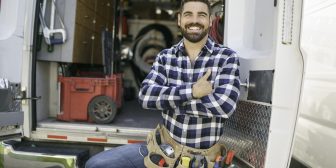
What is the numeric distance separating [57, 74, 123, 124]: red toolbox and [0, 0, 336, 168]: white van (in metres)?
0.10

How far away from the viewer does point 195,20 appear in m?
2.55

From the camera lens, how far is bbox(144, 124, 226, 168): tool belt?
7.96 feet

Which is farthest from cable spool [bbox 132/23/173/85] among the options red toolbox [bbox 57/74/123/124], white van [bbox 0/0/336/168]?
red toolbox [bbox 57/74/123/124]

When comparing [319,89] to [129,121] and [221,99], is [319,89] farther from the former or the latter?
[129,121]

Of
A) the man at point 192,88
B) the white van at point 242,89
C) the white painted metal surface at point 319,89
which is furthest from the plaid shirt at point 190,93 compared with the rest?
the white painted metal surface at point 319,89

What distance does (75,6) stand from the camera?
13.4 ft

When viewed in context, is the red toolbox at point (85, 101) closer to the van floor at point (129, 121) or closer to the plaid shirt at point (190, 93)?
the van floor at point (129, 121)

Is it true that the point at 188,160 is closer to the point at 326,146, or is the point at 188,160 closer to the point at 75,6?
the point at 326,146

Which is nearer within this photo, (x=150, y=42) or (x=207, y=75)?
(x=207, y=75)

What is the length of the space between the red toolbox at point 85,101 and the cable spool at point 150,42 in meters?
3.08

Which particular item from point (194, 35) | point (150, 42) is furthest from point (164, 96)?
point (150, 42)

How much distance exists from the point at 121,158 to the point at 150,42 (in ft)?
16.3

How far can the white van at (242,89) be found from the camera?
2143 mm

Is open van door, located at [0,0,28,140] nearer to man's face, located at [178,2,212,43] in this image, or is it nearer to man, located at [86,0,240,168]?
man, located at [86,0,240,168]
